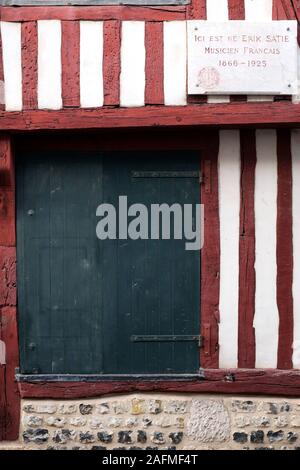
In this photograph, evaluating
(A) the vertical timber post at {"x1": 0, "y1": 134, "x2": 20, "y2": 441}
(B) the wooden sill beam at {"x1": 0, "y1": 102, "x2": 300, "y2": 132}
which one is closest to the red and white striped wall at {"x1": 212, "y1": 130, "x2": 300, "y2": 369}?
(B) the wooden sill beam at {"x1": 0, "y1": 102, "x2": 300, "y2": 132}

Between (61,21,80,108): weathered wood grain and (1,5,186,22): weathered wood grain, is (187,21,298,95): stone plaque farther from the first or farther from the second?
(61,21,80,108): weathered wood grain

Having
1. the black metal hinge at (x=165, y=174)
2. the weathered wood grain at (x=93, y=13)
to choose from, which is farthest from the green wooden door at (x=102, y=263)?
the weathered wood grain at (x=93, y=13)

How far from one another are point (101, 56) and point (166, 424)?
2647mm

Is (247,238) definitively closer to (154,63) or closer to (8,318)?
(154,63)

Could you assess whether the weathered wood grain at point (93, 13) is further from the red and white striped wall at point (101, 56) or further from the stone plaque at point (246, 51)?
the stone plaque at point (246, 51)

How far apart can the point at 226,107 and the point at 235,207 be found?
2.36 ft

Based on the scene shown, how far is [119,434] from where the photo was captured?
4.34m

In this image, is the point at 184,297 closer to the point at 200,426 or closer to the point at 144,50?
the point at 200,426

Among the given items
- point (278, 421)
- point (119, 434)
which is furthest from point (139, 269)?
point (278, 421)

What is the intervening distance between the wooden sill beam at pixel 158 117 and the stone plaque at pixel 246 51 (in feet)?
0.51

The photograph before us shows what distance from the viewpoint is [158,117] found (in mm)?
4137

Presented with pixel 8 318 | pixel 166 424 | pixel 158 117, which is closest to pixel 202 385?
pixel 166 424

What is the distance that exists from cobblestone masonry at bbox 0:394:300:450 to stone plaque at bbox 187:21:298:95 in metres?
2.23

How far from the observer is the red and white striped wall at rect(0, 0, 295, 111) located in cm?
417
